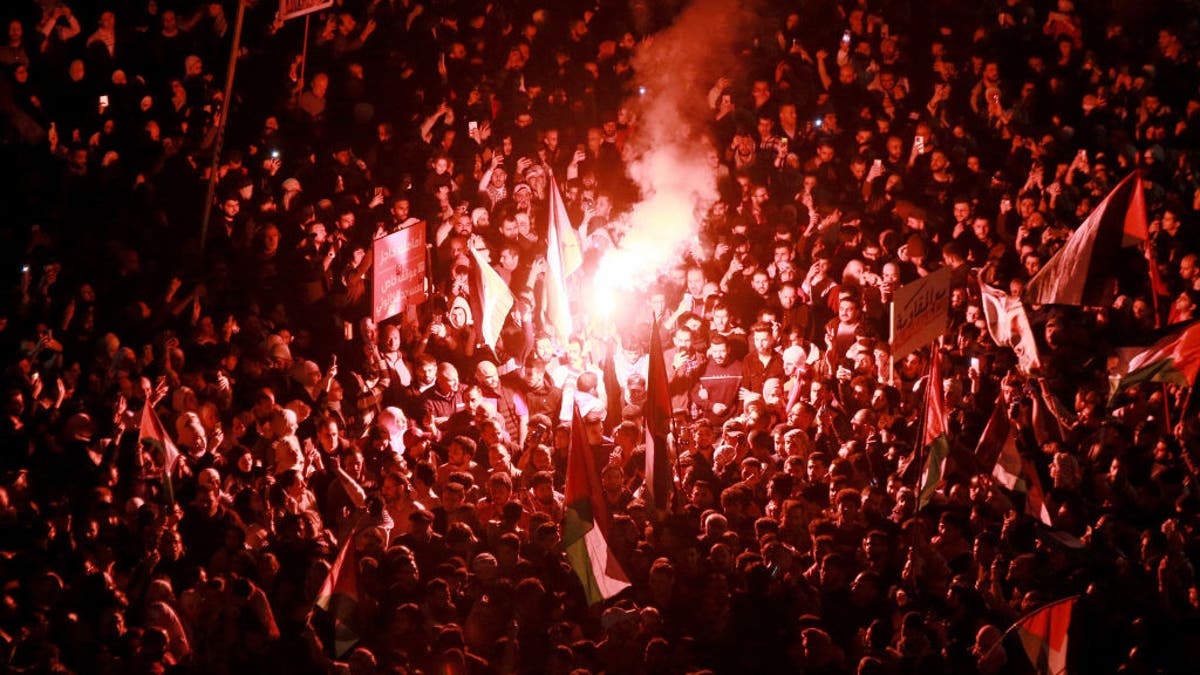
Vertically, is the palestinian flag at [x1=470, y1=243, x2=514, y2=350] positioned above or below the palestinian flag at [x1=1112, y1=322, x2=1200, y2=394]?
above

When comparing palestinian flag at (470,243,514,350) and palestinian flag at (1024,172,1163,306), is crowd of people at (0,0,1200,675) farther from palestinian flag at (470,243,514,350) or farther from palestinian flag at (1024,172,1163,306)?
palestinian flag at (1024,172,1163,306)

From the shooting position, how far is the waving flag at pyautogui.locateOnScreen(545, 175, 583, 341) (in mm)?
12234

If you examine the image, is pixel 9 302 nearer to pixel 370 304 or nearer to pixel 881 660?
pixel 370 304

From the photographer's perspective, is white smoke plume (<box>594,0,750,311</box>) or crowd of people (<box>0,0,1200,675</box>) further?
white smoke plume (<box>594,0,750,311</box>)

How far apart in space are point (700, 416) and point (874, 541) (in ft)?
9.43

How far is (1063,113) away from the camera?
526 inches

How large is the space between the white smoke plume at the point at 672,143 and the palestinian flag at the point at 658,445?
124 inches

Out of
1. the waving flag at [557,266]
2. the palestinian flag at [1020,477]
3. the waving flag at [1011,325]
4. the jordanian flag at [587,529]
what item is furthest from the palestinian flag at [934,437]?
the waving flag at [557,266]

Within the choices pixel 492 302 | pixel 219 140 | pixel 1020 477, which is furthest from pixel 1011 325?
pixel 219 140

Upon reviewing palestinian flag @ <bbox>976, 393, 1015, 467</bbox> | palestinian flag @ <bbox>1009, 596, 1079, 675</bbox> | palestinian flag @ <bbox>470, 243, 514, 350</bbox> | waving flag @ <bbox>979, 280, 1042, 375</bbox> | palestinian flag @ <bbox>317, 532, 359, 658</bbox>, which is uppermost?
palestinian flag @ <bbox>470, 243, 514, 350</bbox>

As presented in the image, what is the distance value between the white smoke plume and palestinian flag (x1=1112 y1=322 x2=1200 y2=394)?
473 cm

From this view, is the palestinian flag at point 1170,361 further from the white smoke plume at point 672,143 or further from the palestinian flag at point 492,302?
the palestinian flag at point 492,302

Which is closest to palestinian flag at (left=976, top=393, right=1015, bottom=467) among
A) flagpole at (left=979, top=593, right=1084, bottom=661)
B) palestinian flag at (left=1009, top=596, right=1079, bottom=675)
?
A: flagpole at (left=979, top=593, right=1084, bottom=661)

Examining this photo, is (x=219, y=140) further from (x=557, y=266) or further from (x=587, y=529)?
(x=587, y=529)
